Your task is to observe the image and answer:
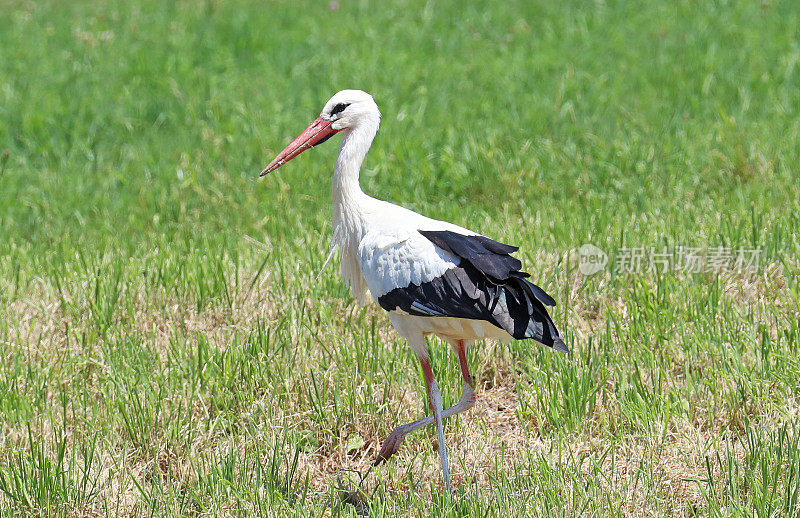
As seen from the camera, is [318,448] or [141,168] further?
[141,168]

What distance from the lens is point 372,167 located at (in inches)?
296

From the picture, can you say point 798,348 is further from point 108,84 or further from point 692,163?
point 108,84

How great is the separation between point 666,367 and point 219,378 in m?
2.07

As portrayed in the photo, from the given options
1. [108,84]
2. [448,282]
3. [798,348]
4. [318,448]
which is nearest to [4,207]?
[108,84]

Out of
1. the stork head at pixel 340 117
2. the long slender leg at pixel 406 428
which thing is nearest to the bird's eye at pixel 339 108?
the stork head at pixel 340 117

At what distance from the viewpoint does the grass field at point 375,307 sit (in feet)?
12.7

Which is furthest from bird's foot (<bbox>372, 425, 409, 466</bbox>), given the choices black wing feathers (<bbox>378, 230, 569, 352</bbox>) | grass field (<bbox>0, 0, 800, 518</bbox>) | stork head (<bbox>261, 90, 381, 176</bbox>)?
stork head (<bbox>261, 90, 381, 176</bbox>)
